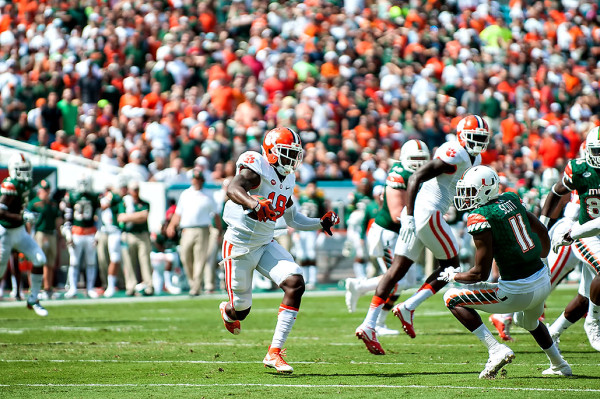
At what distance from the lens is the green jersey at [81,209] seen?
52.9 feet

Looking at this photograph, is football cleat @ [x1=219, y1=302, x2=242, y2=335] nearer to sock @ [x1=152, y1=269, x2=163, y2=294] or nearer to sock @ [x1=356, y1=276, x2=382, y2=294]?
sock @ [x1=356, y1=276, x2=382, y2=294]

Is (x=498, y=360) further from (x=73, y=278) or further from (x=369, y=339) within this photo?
(x=73, y=278)

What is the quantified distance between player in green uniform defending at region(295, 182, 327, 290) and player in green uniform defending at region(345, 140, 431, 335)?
6.74 meters

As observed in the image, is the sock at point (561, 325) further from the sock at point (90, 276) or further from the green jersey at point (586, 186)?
the sock at point (90, 276)

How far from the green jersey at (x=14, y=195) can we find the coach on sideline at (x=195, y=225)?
447 centimetres

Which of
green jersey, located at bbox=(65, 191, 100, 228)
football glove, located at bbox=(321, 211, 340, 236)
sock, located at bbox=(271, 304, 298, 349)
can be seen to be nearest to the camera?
sock, located at bbox=(271, 304, 298, 349)

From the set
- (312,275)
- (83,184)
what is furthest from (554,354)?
(312,275)

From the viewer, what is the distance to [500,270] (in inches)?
266

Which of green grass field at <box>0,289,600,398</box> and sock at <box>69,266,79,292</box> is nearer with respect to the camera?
green grass field at <box>0,289,600,398</box>

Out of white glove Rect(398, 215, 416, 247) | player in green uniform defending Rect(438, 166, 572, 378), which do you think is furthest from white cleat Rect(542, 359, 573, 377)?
white glove Rect(398, 215, 416, 247)

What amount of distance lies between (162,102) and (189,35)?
7.46 ft

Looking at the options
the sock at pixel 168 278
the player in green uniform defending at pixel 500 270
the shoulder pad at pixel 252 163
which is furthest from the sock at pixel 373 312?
the sock at pixel 168 278

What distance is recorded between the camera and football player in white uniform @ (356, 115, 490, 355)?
870 cm

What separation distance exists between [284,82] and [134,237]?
593 centimetres
